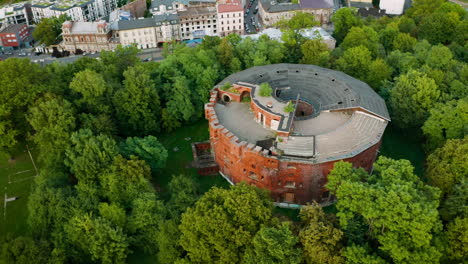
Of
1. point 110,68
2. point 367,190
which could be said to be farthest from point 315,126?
point 110,68

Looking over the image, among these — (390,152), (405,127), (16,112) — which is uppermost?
(16,112)

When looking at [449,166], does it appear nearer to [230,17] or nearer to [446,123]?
[446,123]

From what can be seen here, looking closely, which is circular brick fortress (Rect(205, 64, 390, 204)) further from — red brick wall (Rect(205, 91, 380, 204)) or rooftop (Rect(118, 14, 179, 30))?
rooftop (Rect(118, 14, 179, 30))

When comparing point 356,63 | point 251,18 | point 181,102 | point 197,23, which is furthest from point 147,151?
point 251,18

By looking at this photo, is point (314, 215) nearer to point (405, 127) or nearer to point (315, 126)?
point (315, 126)

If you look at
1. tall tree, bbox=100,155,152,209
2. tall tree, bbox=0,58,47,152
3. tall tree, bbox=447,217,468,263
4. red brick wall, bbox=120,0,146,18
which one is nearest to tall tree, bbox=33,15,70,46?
red brick wall, bbox=120,0,146,18

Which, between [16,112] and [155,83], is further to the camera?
[155,83]

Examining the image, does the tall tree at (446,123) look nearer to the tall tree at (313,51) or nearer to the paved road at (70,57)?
the tall tree at (313,51)
